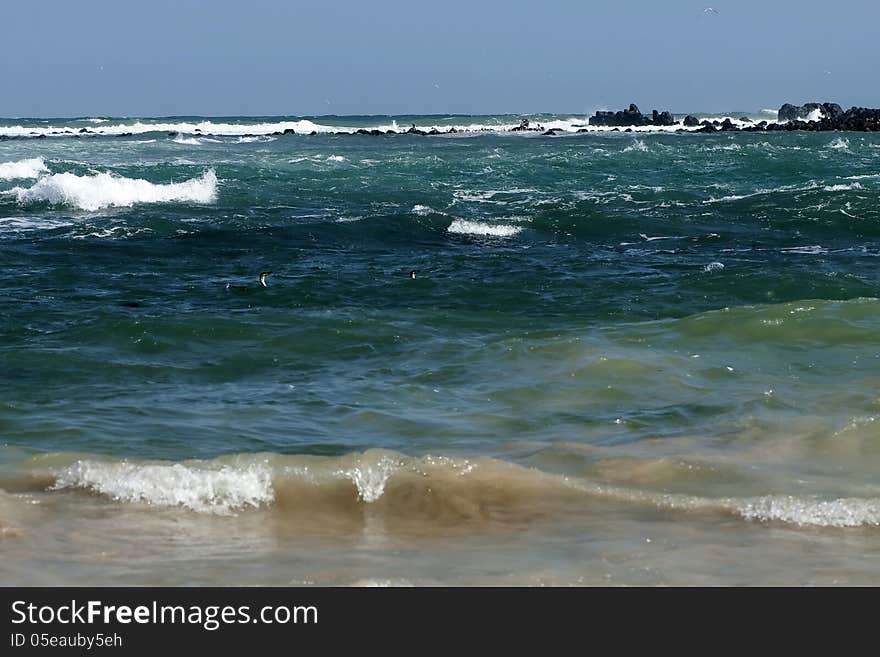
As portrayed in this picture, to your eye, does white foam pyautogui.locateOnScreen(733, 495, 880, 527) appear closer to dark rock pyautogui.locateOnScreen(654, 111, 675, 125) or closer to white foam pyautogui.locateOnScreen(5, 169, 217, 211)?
white foam pyautogui.locateOnScreen(5, 169, 217, 211)

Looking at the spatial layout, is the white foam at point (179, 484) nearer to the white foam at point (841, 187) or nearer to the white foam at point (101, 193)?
the white foam at point (101, 193)

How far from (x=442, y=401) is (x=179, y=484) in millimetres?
2703

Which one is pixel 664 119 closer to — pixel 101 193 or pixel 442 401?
pixel 101 193

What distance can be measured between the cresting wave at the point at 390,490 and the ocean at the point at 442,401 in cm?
2

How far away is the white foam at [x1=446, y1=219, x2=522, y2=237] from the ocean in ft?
0.37

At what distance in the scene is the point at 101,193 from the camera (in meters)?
25.3

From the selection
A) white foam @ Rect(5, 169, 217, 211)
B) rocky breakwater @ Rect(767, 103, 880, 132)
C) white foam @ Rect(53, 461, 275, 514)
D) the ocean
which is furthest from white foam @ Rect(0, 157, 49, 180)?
rocky breakwater @ Rect(767, 103, 880, 132)

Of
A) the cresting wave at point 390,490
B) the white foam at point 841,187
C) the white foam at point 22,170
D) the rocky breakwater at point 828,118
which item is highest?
the rocky breakwater at point 828,118

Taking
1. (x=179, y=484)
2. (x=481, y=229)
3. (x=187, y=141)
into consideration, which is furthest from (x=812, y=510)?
(x=187, y=141)

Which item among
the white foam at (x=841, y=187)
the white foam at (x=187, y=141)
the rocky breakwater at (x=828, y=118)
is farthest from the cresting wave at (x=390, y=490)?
the rocky breakwater at (x=828, y=118)

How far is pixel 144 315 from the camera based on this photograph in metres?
12.7

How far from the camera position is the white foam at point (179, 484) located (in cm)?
688
